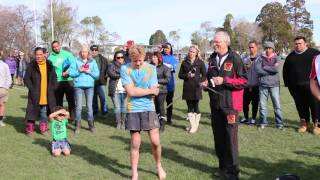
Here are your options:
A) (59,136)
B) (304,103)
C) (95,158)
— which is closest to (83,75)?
(59,136)

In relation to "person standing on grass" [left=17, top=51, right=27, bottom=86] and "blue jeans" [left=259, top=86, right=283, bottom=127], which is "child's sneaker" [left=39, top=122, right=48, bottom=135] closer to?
"blue jeans" [left=259, top=86, right=283, bottom=127]

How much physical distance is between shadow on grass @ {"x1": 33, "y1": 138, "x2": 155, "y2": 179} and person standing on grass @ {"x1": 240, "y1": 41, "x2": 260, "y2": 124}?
406 cm

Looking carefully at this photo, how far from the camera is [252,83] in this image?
10266 millimetres

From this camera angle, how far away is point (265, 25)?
3420 inches

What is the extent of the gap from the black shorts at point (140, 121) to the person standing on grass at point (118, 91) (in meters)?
3.93

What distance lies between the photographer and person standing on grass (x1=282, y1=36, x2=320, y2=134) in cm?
912

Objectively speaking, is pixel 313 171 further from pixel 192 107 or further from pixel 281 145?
pixel 192 107

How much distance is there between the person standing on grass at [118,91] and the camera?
10.2 m

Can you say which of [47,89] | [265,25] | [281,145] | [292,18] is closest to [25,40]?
[47,89]

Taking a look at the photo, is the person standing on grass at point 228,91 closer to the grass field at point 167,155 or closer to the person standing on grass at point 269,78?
the grass field at point 167,155

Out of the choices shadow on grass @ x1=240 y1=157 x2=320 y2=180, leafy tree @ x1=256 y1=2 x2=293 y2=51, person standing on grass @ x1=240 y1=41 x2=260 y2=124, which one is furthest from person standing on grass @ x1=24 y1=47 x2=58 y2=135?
leafy tree @ x1=256 y1=2 x2=293 y2=51

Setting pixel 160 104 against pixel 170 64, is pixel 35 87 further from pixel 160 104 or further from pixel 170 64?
pixel 170 64

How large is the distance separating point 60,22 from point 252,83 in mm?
50871

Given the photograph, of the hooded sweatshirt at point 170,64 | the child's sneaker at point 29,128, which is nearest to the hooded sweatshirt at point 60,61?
the child's sneaker at point 29,128
